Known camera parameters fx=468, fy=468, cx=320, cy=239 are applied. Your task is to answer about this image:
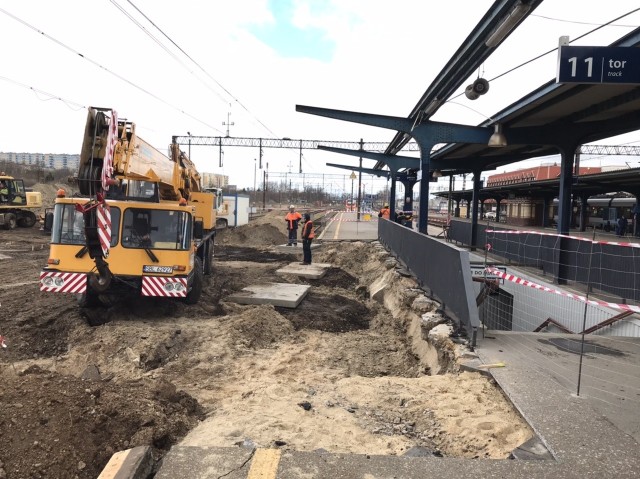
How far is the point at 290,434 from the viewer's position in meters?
4.23

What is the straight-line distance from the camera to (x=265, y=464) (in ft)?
11.8

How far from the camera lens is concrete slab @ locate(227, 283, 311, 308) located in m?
11.1

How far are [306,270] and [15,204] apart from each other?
25.0 meters

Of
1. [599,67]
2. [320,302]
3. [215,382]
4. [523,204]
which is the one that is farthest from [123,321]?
[523,204]

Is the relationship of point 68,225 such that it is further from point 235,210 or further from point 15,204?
point 235,210

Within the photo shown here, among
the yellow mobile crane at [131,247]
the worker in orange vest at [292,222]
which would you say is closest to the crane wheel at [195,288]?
the yellow mobile crane at [131,247]

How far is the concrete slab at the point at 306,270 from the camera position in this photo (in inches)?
614

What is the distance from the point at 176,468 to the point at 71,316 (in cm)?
669

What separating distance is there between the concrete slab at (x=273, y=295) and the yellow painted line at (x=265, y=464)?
7246mm

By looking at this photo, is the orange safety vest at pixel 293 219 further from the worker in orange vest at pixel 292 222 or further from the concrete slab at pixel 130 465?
the concrete slab at pixel 130 465

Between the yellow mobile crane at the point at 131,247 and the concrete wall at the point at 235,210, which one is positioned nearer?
the yellow mobile crane at the point at 131,247

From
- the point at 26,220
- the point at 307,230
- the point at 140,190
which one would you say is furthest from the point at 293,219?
the point at 26,220

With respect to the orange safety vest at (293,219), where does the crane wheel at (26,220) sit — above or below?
below

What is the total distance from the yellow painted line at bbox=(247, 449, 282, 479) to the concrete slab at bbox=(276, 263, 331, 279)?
11.7 m
